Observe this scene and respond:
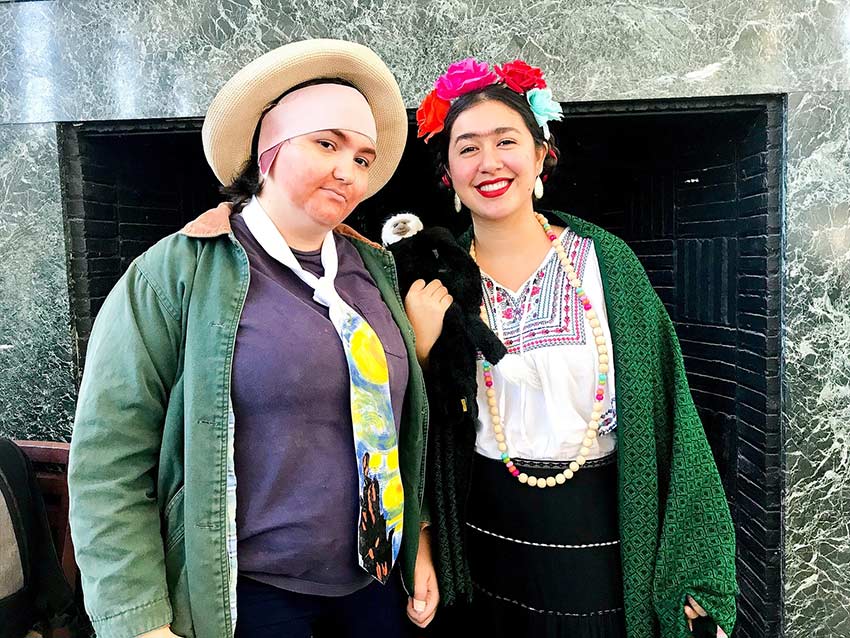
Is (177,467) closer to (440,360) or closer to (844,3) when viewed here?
(440,360)

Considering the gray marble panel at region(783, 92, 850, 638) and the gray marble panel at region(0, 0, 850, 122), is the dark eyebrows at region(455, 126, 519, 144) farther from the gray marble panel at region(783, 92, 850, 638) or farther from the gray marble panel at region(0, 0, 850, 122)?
the gray marble panel at region(783, 92, 850, 638)

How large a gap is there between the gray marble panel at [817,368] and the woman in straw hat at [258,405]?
1.16 m

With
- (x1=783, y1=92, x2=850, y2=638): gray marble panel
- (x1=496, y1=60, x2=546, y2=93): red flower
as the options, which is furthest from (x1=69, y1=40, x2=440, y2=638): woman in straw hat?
(x1=783, y1=92, x2=850, y2=638): gray marble panel

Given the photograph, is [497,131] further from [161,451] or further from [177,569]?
[177,569]

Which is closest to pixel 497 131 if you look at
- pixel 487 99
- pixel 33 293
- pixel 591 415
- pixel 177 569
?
pixel 487 99

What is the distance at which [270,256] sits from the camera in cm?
97

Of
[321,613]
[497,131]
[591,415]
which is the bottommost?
[321,613]

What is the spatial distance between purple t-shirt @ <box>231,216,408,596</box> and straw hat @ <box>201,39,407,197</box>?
0.21 metres

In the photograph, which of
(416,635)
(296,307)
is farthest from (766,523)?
(296,307)

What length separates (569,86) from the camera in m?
1.61

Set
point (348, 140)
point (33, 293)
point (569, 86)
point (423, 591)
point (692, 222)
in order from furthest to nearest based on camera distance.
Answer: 1. point (692, 222)
2. point (33, 293)
3. point (569, 86)
4. point (423, 591)
5. point (348, 140)

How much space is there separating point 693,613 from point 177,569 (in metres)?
0.93

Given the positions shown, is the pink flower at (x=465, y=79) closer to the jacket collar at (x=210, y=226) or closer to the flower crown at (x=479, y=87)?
the flower crown at (x=479, y=87)

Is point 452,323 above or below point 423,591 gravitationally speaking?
above
